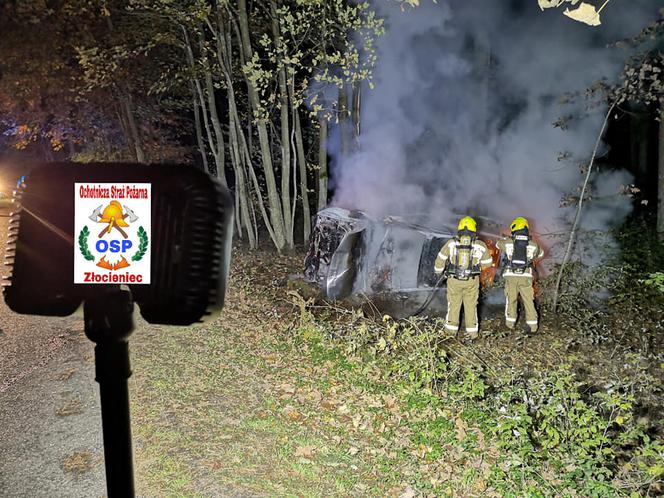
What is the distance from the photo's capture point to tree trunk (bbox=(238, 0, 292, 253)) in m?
11.5

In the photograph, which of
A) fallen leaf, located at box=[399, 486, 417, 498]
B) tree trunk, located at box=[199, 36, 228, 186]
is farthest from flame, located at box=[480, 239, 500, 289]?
tree trunk, located at box=[199, 36, 228, 186]

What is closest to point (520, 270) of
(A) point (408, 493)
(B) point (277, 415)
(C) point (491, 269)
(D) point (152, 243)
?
(C) point (491, 269)

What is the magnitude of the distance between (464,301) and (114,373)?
21.5 ft

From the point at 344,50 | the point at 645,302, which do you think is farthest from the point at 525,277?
the point at 344,50

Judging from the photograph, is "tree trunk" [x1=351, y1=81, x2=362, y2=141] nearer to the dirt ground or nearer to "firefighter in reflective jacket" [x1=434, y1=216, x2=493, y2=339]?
"firefighter in reflective jacket" [x1=434, y1=216, x2=493, y2=339]

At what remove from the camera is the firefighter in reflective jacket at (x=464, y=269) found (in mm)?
7188

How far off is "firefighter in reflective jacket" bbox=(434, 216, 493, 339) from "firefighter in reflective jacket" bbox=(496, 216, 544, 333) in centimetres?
47

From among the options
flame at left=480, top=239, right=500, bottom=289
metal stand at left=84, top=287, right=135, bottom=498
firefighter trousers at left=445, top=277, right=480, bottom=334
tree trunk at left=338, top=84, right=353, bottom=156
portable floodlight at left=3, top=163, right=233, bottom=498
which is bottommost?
firefighter trousers at left=445, top=277, right=480, bottom=334

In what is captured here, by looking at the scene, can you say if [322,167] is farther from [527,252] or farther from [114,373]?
[114,373]

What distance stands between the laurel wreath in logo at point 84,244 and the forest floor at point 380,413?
10.3ft

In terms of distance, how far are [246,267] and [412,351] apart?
6.69m

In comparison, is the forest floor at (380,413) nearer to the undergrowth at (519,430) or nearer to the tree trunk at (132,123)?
the undergrowth at (519,430)

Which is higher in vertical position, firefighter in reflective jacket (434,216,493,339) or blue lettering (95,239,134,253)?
blue lettering (95,239,134,253)

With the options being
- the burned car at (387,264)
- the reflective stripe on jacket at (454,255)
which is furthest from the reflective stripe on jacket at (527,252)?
the burned car at (387,264)
